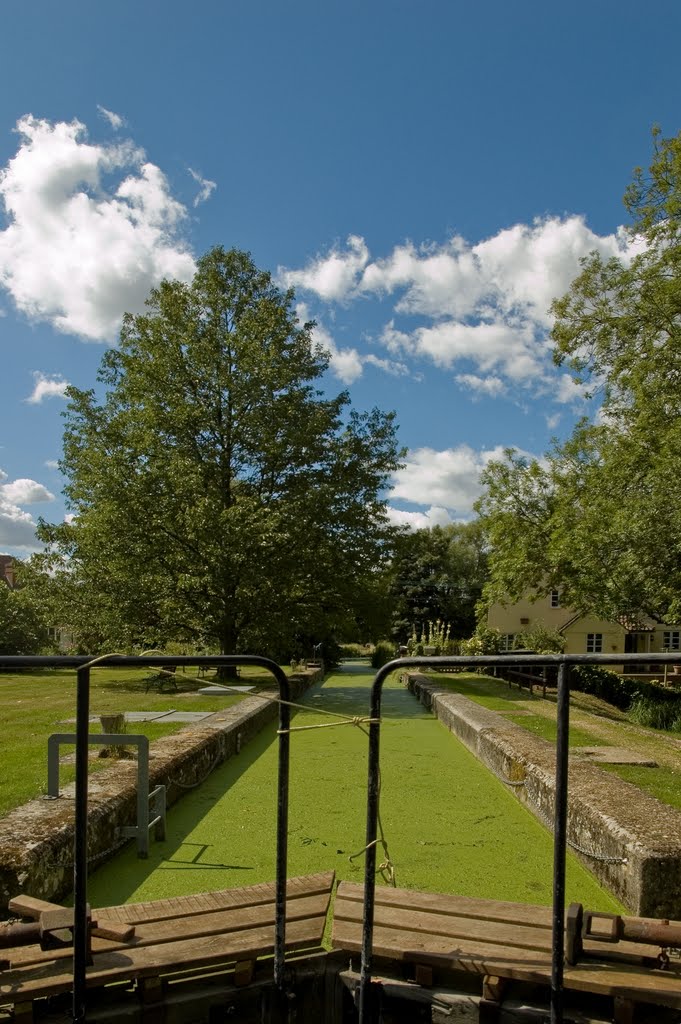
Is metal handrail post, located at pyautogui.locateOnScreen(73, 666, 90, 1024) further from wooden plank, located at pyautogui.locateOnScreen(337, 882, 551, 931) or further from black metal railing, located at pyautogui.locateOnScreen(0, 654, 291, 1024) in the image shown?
wooden plank, located at pyautogui.locateOnScreen(337, 882, 551, 931)

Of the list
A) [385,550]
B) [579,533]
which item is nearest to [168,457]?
[385,550]

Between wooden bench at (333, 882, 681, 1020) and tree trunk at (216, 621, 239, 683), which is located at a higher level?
wooden bench at (333, 882, 681, 1020)

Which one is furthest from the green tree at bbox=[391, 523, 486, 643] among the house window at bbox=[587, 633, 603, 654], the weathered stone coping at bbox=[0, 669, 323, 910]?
the weathered stone coping at bbox=[0, 669, 323, 910]

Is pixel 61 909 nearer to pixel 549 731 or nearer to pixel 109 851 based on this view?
pixel 109 851

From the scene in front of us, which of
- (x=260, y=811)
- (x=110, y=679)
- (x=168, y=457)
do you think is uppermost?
(x=168, y=457)

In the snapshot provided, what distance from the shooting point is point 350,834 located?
16.9 feet

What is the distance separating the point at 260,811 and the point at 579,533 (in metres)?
12.4

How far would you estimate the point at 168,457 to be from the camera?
17.8 meters

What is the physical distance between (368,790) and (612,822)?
2112 millimetres

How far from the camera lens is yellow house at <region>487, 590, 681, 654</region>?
4041cm

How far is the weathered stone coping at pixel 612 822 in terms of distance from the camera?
370 cm

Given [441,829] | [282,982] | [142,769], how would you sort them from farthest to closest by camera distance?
[441,829], [142,769], [282,982]

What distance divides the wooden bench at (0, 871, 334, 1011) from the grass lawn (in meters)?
1.03

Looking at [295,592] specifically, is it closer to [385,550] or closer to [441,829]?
[385,550]
